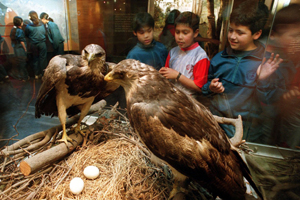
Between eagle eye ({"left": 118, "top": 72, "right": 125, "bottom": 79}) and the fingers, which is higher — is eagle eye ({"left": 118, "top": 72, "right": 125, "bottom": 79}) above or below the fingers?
below

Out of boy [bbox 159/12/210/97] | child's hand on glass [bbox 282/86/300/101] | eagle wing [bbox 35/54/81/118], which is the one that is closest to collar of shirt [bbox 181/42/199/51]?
boy [bbox 159/12/210/97]

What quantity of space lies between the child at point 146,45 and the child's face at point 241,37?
2.06ft

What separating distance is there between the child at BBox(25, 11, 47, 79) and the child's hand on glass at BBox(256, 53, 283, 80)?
2261mm

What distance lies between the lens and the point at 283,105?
1.42 m

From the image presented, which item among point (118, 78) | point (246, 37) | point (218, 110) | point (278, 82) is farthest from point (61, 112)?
point (278, 82)

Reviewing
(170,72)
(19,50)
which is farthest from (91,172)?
(19,50)

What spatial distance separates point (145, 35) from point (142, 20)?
0.47 feet

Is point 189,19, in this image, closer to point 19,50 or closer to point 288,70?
point 288,70

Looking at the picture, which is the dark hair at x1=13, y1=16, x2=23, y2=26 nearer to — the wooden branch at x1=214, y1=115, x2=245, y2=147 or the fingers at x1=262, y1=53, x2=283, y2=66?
the wooden branch at x1=214, y1=115, x2=245, y2=147

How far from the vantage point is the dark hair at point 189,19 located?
163cm

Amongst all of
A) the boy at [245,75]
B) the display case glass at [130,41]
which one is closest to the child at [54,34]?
the display case glass at [130,41]

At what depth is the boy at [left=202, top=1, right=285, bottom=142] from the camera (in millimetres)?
1521

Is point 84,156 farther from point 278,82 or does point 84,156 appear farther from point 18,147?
point 278,82

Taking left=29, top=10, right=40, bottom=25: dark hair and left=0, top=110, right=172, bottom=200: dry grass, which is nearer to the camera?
left=0, top=110, right=172, bottom=200: dry grass
